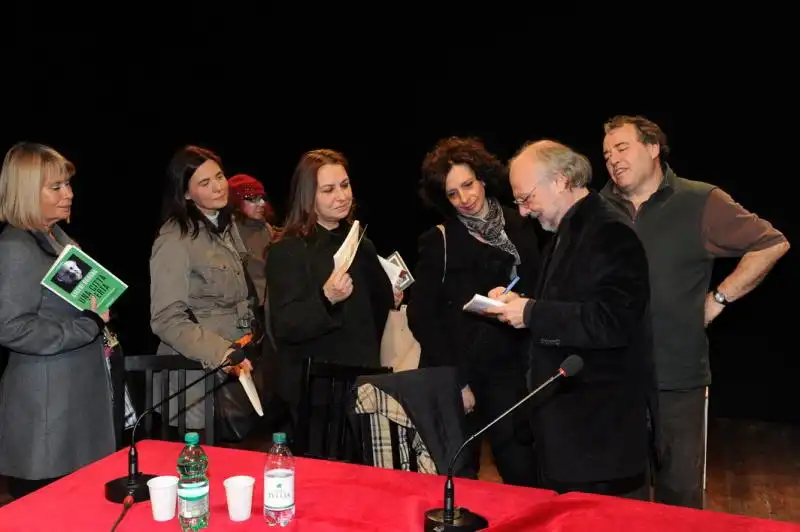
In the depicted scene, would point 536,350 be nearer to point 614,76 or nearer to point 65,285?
point 65,285

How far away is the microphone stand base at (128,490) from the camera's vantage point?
174 centimetres

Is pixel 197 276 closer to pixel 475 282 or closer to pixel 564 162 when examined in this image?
pixel 475 282

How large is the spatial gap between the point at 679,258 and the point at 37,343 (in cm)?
206

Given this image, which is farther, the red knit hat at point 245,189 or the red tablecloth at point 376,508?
the red knit hat at point 245,189

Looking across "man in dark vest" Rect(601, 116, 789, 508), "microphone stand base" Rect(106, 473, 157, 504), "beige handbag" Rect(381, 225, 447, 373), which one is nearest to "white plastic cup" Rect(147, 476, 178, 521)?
"microphone stand base" Rect(106, 473, 157, 504)

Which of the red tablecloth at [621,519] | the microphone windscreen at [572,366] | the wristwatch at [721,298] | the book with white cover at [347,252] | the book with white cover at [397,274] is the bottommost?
the red tablecloth at [621,519]

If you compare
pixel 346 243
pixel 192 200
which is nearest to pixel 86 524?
pixel 346 243

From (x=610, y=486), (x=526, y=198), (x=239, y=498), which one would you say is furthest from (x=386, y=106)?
(x=239, y=498)

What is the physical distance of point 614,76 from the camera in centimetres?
464

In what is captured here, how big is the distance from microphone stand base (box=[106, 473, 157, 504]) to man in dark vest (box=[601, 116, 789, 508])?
5.38 feet

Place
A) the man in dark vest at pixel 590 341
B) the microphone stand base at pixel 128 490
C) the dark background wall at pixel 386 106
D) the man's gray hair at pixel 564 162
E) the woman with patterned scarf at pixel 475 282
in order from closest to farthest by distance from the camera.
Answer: the microphone stand base at pixel 128 490 → the man in dark vest at pixel 590 341 → the man's gray hair at pixel 564 162 → the woman with patterned scarf at pixel 475 282 → the dark background wall at pixel 386 106

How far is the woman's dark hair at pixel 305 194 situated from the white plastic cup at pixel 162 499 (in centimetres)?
124

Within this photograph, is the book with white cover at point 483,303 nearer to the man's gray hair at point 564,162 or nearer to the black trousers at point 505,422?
the man's gray hair at point 564,162

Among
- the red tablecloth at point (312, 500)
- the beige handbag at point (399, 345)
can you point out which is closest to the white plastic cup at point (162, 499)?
the red tablecloth at point (312, 500)
